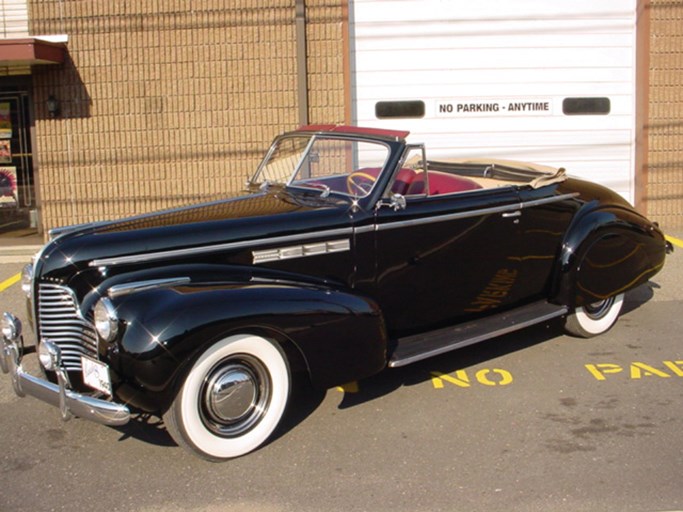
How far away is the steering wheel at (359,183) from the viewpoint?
15.8 feet

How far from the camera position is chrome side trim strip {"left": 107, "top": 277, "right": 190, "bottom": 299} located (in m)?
3.84

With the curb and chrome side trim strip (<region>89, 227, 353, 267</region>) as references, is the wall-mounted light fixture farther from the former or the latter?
chrome side trim strip (<region>89, 227, 353, 267</region>)

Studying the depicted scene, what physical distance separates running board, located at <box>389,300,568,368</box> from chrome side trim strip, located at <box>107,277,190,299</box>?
1326mm

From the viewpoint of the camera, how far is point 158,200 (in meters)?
10.1

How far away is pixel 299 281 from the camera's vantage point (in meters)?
4.37

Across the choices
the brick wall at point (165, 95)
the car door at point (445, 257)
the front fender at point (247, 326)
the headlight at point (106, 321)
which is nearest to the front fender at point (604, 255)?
the car door at point (445, 257)

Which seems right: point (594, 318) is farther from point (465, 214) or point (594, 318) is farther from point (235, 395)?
point (235, 395)

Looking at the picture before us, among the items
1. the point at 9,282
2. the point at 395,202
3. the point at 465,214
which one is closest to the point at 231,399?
the point at 395,202

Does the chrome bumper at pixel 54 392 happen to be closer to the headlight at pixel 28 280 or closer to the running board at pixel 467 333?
the headlight at pixel 28 280

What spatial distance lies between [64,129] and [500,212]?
6.75 metres

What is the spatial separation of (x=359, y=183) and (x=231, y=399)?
1.68 metres

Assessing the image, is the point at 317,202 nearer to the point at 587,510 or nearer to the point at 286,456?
the point at 286,456

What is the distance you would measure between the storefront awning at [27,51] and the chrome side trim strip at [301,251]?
6.07 meters

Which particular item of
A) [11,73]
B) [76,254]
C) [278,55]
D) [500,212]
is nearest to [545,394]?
[500,212]
